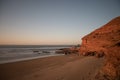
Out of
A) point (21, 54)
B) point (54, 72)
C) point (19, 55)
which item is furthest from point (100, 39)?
point (21, 54)

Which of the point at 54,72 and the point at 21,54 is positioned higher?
the point at 54,72

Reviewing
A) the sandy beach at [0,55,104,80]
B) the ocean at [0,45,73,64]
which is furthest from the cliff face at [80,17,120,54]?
the ocean at [0,45,73,64]

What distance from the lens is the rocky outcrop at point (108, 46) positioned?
4.60m

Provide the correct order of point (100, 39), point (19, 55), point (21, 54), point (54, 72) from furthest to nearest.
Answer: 1. point (21, 54)
2. point (19, 55)
3. point (100, 39)
4. point (54, 72)

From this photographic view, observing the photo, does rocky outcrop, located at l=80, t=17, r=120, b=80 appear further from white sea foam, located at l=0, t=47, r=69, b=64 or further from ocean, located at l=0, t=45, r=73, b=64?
ocean, located at l=0, t=45, r=73, b=64

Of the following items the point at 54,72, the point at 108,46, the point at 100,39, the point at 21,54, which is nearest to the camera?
the point at 108,46

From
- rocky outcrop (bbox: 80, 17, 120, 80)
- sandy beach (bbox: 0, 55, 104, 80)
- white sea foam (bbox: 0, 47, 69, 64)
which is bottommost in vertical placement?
white sea foam (bbox: 0, 47, 69, 64)

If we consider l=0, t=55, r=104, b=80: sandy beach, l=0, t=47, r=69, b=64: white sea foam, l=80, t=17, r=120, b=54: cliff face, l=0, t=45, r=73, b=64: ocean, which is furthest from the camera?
l=0, t=45, r=73, b=64: ocean

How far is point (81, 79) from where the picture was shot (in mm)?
7301

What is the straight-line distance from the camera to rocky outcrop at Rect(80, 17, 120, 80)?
460 cm

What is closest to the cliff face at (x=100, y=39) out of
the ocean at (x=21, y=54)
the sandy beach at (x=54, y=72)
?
the sandy beach at (x=54, y=72)

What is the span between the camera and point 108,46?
20.4 feet

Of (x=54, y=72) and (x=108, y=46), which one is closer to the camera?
(x=108, y=46)

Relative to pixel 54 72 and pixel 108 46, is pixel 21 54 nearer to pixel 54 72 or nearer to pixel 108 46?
pixel 54 72
